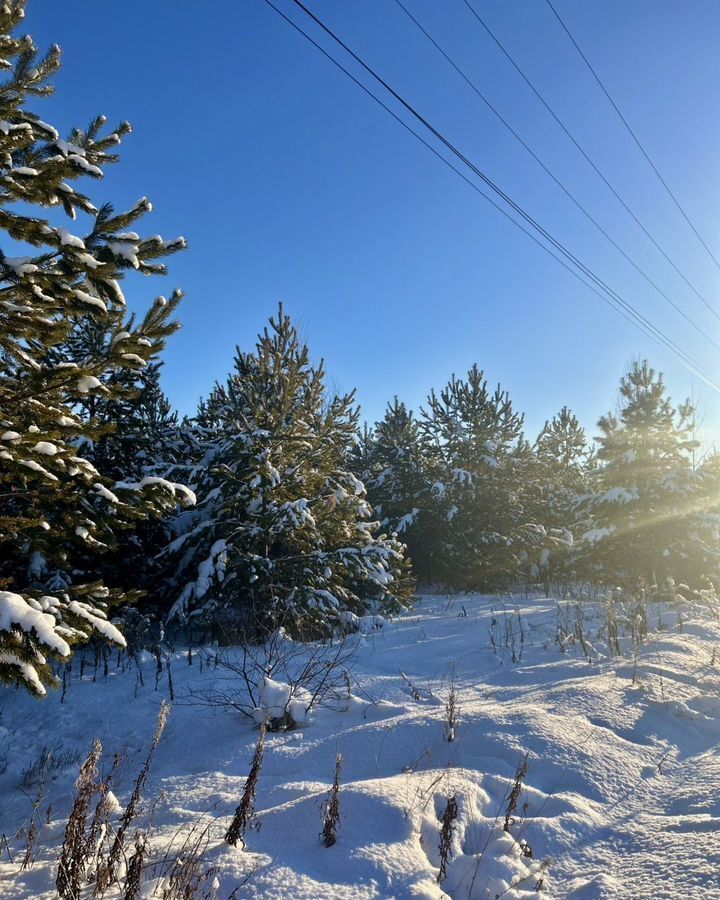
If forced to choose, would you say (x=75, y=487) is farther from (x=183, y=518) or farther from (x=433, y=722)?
(x=183, y=518)

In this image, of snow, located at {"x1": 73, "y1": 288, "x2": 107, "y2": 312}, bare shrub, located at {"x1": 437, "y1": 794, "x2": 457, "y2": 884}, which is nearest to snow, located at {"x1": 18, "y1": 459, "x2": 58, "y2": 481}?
snow, located at {"x1": 73, "y1": 288, "x2": 107, "y2": 312}

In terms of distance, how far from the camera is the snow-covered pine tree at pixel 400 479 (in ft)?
56.0

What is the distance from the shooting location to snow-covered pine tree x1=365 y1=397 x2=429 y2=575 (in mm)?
17078

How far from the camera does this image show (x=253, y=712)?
199 inches

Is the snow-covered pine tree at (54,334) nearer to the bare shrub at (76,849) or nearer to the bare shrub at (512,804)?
the bare shrub at (76,849)

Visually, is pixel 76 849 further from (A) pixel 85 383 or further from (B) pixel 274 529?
(B) pixel 274 529

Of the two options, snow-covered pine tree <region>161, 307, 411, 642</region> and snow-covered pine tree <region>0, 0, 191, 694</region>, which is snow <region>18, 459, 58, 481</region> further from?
snow-covered pine tree <region>161, 307, 411, 642</region>

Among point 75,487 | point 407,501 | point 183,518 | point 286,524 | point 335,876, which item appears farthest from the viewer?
point 407,501

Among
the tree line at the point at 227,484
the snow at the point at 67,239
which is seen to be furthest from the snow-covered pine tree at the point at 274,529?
the snow at the point at 67,239

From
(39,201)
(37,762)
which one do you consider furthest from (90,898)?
(39,201)

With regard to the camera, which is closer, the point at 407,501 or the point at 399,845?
the point at 399,845

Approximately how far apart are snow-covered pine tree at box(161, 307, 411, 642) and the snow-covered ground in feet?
4.98

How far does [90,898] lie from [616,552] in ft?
50.8

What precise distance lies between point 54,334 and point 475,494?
1387cm
